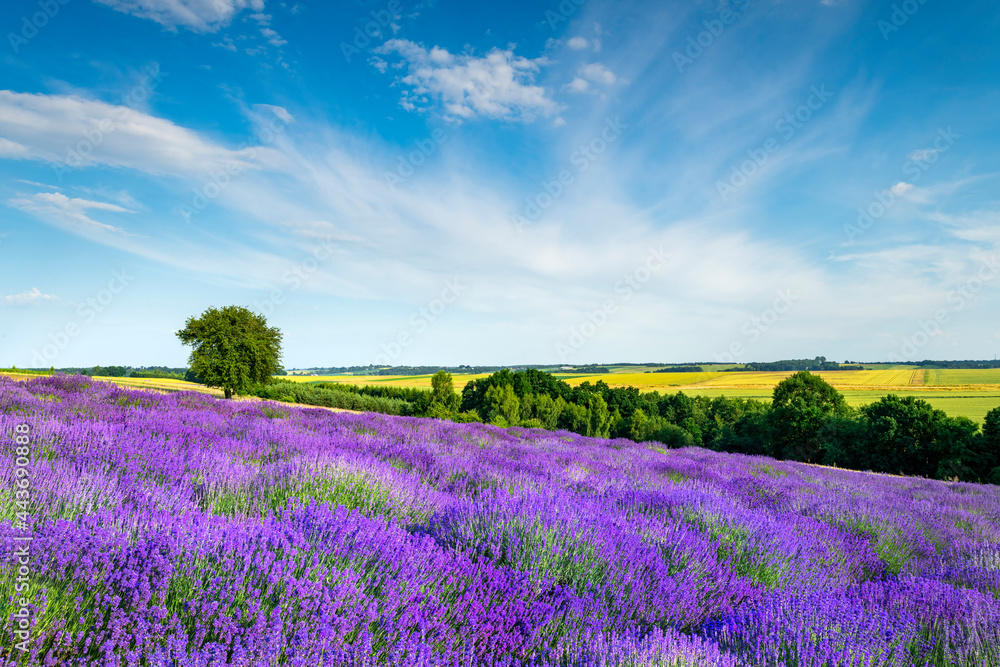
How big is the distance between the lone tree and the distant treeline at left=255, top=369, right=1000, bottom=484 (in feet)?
12.1

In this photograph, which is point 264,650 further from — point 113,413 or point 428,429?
point 428,429

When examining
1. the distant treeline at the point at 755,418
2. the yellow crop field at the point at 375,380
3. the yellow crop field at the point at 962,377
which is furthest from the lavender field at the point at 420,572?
the yellow crop field at the point at 962,377

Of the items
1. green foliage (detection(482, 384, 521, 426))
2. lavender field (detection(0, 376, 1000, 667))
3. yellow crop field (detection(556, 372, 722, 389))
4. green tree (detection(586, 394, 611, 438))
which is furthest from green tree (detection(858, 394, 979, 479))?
yellow crop field (detection(556, 372, 722, 389))

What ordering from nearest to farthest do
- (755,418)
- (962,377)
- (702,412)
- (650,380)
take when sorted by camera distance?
(755,418)
(702,412)
(962,377)
(650,380)

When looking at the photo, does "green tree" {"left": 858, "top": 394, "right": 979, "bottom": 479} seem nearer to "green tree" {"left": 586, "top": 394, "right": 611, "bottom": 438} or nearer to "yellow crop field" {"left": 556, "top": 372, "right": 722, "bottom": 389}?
"green tree" {"left": 586, "top": 394, "right": 611, "bottom": 438}

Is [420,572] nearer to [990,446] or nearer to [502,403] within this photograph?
[990,446]

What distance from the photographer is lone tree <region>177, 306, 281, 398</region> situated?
2542 centimetres

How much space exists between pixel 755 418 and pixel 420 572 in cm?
4384

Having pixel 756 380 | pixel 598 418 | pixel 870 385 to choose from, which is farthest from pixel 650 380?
pixel 598 418

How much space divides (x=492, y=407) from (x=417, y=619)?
155 ft

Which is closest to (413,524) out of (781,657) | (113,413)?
(781,657)

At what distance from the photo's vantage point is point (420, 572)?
1.91 meters

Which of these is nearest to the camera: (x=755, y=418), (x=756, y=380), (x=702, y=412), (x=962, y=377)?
(x=755, y=418)

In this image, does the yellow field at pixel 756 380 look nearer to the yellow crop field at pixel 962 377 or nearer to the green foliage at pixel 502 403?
the yellow crop field at pixel 962 377
